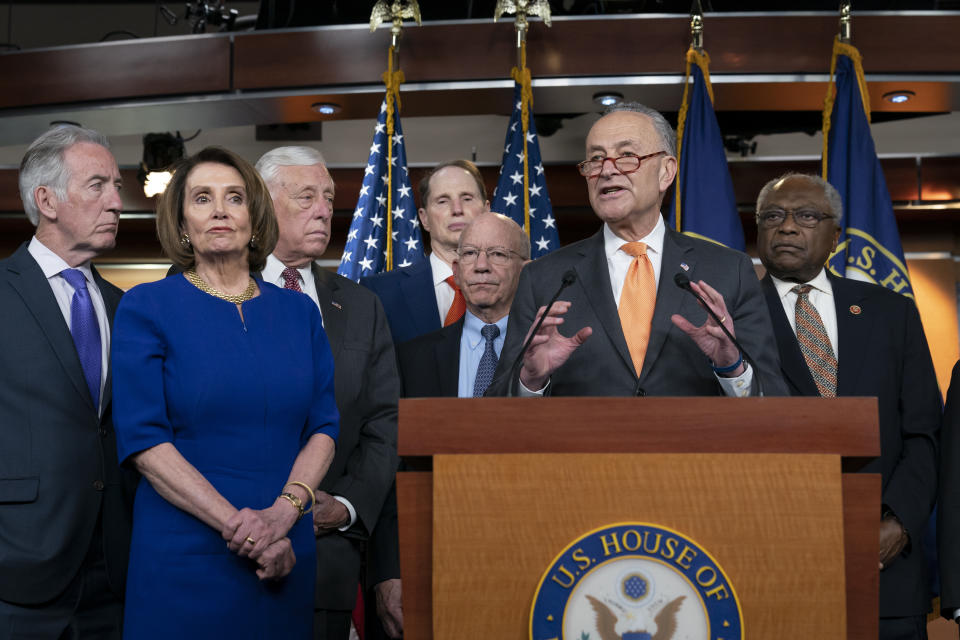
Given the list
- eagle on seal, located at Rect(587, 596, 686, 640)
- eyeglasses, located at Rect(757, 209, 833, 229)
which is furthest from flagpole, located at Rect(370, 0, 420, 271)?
eagle on seal, located at Rect(587, 596, 686, 640)

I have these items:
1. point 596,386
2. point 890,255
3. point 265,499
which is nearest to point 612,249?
point 596,386

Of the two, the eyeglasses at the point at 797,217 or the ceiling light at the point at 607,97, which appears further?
the ceiling light at the point at 607,97

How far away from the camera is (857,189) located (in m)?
3.99

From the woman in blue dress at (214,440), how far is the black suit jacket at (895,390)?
141 centimetres

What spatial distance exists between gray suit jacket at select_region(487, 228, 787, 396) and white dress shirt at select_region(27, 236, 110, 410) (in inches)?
38.4

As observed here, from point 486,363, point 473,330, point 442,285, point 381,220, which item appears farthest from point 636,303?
point 381,220

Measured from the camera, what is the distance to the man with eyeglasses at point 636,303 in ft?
6.41

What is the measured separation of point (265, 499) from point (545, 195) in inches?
100

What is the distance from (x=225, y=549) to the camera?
6.42 ft

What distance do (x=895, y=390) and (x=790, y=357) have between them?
0.29 meters

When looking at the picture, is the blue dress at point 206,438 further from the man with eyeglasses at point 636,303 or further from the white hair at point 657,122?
the white hair at point 657,122

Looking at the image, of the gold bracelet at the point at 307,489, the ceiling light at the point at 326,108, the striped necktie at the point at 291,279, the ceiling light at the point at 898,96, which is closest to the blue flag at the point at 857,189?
the ceiling light at the point at 898,96

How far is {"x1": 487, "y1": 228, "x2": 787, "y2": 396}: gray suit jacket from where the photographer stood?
207 cm

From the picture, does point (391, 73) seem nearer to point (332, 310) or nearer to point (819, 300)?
point (332, 310)
